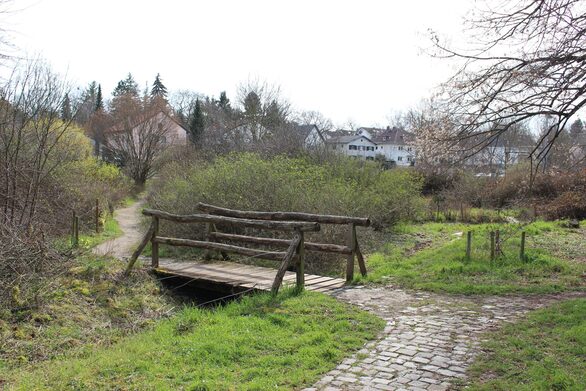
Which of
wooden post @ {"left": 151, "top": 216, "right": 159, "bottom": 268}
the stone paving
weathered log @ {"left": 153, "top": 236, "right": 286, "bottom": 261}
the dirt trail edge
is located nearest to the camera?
the stone paving

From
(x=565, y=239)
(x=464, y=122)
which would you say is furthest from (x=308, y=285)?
(x=565, y=239)

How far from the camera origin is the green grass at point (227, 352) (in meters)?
5.04

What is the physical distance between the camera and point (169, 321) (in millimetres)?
7609

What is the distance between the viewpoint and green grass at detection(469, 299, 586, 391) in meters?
4.77

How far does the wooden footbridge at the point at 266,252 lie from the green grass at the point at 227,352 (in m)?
1.30

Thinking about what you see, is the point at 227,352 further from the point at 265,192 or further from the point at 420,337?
the point at 265,192

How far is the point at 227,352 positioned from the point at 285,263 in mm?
2833

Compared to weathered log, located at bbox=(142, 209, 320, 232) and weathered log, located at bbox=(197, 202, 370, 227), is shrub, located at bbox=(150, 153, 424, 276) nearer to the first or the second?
weathered log, located at bbox=(197, 202, 370, 227)

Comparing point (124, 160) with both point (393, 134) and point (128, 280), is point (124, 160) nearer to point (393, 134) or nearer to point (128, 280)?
point (128, 280)

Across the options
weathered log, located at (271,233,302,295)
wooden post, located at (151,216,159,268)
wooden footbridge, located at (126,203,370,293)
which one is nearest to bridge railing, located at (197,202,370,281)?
wooden footbridge, located at (126,203,370,293)

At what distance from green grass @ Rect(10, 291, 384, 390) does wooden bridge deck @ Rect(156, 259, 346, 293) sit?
161 centimetres

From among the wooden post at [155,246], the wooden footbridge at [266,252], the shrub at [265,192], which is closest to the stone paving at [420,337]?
the wooden footbridge at [266,252]

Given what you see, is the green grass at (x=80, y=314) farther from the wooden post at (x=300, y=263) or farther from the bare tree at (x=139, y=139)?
the bare tree at (x=139, y=139)

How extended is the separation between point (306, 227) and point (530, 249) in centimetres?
630
